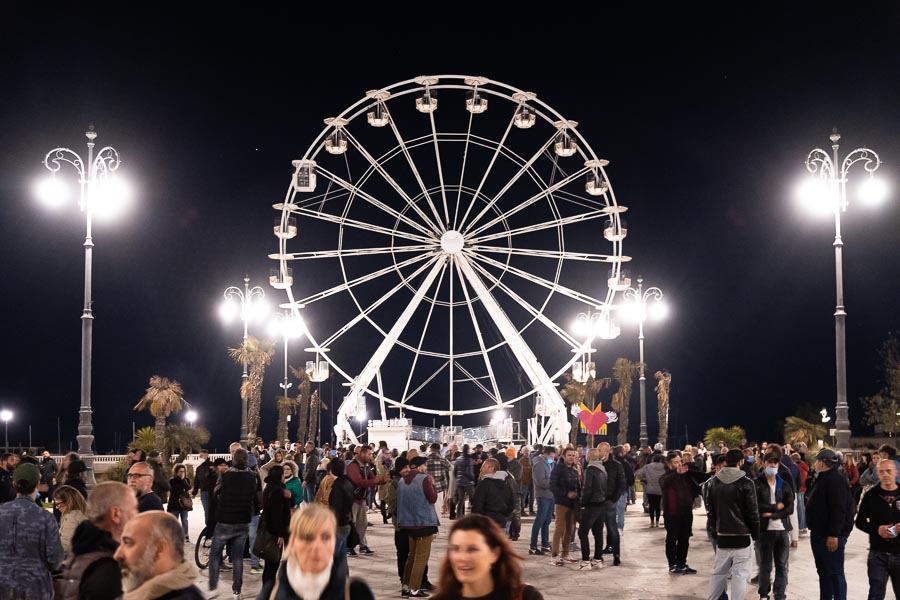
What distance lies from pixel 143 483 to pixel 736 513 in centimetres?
619

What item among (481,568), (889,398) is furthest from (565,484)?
(889,398)

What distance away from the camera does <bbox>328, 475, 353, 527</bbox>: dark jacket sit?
13943 millimetres

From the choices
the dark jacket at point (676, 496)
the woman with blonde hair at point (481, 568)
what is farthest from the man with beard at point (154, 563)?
the dark jacket at point (676, 496)

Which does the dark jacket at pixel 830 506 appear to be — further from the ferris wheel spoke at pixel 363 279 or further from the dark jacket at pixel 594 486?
the ferris wheel spoke at pixel 363 279

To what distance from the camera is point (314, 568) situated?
5.35m

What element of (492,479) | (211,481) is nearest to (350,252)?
(211,481)

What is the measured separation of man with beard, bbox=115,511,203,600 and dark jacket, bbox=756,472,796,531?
A: 8.67 metres

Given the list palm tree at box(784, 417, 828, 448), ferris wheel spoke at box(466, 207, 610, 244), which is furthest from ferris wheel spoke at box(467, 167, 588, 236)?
palm tree at box(784, 417, 828, 448)

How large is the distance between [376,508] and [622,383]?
35297mm

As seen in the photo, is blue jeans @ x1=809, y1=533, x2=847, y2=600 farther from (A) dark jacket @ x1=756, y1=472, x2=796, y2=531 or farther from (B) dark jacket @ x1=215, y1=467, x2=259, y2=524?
(B) dark jacket @ x1=215, y1=467, x2=259, y2=524

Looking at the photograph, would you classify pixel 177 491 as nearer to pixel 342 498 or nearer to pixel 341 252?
pixel 342 498

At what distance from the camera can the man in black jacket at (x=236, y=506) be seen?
13195 mm

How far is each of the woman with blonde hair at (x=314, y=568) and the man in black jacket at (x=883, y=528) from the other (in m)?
6.87

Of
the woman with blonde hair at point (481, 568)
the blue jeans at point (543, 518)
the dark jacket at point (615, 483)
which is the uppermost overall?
the woman with blonde hair at point (481, 568)
